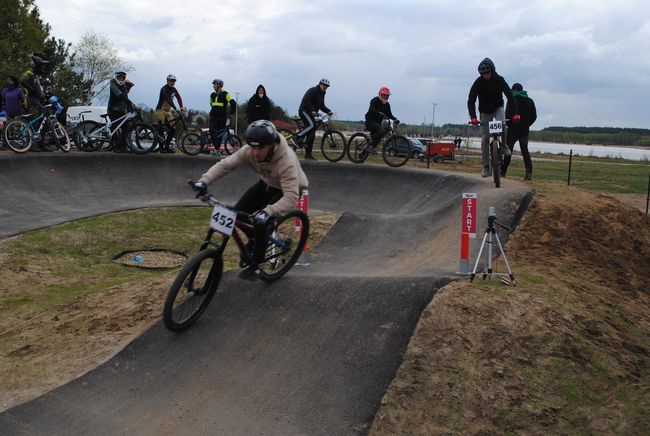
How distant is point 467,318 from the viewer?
5438mm

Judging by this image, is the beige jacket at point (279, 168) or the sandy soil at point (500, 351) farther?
the beige jacket at point (279, 168)

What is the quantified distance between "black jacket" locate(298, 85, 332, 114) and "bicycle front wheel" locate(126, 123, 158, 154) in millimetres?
4705

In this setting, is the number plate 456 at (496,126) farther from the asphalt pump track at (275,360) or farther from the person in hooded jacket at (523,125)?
the person in hooded jacket at (523,125)

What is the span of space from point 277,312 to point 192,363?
41.0 inches

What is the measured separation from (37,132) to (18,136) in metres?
0.65

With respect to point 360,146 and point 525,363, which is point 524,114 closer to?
point 360,146

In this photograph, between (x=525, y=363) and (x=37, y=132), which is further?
(x=37, y=132)

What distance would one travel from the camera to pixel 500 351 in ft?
16.7

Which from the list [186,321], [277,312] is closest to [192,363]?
[186,321]

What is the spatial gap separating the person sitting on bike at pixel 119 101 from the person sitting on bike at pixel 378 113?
654 cm

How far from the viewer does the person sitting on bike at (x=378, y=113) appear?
1493 centimetres

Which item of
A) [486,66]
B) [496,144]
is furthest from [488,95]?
[496,144]

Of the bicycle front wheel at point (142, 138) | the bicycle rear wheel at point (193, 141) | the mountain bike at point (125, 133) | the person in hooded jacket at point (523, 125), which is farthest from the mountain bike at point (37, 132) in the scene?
the person in hooded jacket at point (523, 125)

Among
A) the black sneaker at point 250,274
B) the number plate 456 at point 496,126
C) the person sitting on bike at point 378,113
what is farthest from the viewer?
the person sitting on bike at point 378,113
